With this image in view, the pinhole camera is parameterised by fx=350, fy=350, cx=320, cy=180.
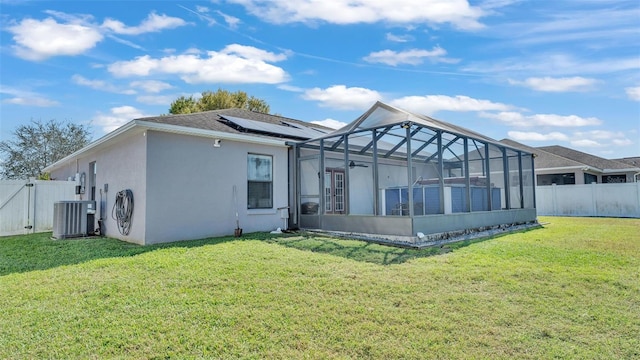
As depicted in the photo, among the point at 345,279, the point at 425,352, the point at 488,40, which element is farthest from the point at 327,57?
the point at 425,352

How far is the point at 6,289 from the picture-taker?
4336 mm

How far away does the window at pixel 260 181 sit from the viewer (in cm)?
→ 927

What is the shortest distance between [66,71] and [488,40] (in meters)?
13.4

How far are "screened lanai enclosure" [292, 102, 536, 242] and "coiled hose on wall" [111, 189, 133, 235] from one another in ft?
13.7

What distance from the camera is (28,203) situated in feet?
36.4

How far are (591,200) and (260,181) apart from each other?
15.6 meters

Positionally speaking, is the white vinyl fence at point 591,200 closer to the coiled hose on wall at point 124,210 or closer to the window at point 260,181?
the window at point 260,181

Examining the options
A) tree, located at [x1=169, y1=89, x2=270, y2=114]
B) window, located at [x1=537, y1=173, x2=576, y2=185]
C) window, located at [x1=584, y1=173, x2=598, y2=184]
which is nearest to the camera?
window, located at [x1=537, y1=173, x2=576, y2=185]

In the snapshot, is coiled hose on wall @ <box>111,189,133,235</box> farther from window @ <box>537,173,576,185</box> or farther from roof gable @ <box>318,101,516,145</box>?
window @ <box>537,173,576,185</box>

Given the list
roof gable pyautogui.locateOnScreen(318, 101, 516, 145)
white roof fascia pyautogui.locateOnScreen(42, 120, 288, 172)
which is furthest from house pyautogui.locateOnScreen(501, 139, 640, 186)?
white roof fascia pyautogui.locateOnScreen(42, 120, 288, 172)

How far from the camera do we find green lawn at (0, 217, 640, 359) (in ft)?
9.35

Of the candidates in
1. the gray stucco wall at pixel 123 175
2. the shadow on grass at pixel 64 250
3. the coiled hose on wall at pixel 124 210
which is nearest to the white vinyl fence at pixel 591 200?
the shadow on grass at pixel 64 250

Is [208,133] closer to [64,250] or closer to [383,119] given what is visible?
[64,250]

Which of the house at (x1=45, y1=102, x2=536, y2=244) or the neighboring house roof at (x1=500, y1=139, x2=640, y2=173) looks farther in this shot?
the neighboring house roof at (x1=500, y1=139, x2=640, y2=173)
